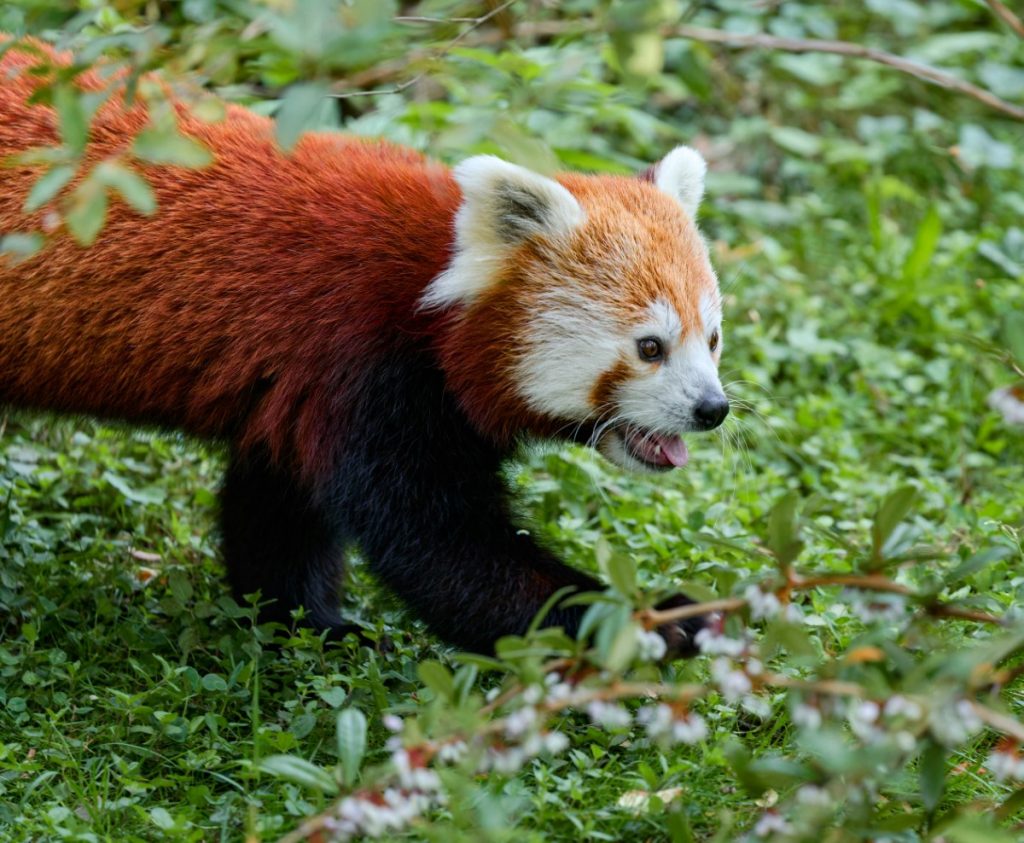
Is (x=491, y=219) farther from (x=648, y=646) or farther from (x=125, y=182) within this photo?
(x=648, y=646)

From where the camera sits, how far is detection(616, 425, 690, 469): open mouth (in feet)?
11.7

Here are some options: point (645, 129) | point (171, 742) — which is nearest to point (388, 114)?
point (645, 129)

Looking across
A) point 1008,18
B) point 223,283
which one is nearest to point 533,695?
point 223,283

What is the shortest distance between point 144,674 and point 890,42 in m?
6.22

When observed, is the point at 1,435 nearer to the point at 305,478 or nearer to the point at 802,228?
the point at 305,478

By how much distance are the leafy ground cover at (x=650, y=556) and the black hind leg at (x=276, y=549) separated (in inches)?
5.1

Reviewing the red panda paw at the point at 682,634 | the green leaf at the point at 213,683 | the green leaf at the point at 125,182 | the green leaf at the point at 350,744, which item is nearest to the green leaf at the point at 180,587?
the green leaf at the point at 213,683

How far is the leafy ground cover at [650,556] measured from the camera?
7.57 ft

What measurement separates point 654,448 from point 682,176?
87cm

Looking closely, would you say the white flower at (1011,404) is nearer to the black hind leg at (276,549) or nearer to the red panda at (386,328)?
the red panda at (386,328)

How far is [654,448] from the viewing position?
3.58 metres

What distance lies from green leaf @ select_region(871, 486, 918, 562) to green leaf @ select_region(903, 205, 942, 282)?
3661 millimetres

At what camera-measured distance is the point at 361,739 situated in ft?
7.69

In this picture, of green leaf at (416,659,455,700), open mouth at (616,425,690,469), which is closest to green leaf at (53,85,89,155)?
green leaf at (416,659,455,700)
